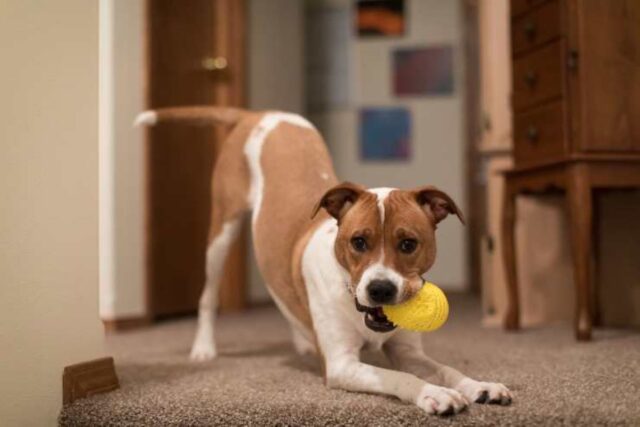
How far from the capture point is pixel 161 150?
400 cm

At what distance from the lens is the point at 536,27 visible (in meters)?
2.86

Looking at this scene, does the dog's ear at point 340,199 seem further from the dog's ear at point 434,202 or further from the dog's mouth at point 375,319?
the dog's mouth at point 375,319

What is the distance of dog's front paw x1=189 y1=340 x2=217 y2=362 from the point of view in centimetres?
254

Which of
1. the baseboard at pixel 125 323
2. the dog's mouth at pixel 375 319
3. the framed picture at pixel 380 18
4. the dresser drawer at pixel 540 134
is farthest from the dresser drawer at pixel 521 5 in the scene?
the framed picture at pixel 380 18

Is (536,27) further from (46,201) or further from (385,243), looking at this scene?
(46,201)

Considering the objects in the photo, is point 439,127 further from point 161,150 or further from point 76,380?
point 76,380

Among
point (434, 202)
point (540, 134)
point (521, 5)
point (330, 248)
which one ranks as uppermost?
point (521, 5)

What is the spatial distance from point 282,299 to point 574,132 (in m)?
1.24

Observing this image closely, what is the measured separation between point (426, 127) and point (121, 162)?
2.95 meters

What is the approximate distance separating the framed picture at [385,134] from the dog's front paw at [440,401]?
4.37 metres

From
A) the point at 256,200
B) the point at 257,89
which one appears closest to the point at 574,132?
the point at 256,200

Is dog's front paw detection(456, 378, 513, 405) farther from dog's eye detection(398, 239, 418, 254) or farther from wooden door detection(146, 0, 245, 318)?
wooden door detection(146, 0, 245, 318)

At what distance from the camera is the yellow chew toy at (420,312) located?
168 cm

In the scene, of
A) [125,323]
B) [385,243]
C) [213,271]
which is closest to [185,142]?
[125,323]
